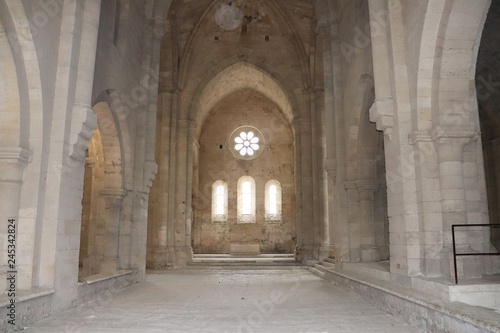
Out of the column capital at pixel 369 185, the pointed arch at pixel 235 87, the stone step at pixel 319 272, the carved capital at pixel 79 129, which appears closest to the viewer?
the carved capital at pixel 79 129

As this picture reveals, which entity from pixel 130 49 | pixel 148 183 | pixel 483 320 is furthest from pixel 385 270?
pixel 130 49

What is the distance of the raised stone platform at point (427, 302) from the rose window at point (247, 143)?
64.7 feet

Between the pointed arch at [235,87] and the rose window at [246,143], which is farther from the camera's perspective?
Answer: the rose window at [246,143]

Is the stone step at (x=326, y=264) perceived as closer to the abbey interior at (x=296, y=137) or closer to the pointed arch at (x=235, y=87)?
the abbey interior at (x=296, y=137)

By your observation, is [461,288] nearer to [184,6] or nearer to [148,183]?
[148,183]

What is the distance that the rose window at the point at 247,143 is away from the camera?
2886cm

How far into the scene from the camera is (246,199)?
2844cm

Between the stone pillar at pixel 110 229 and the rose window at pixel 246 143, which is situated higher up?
the rose window at pixel 246 143

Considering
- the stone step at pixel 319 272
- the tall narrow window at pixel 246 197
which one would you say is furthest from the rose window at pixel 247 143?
the stone step at pixel 319 272

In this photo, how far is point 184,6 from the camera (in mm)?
19828

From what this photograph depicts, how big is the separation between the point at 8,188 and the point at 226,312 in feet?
13.9

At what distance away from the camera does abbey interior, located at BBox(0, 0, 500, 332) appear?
7.13 metres

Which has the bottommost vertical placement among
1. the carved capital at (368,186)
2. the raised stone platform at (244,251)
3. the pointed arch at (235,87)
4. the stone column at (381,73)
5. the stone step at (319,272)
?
the stone step at (319,272)

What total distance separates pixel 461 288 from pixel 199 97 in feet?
57.9
